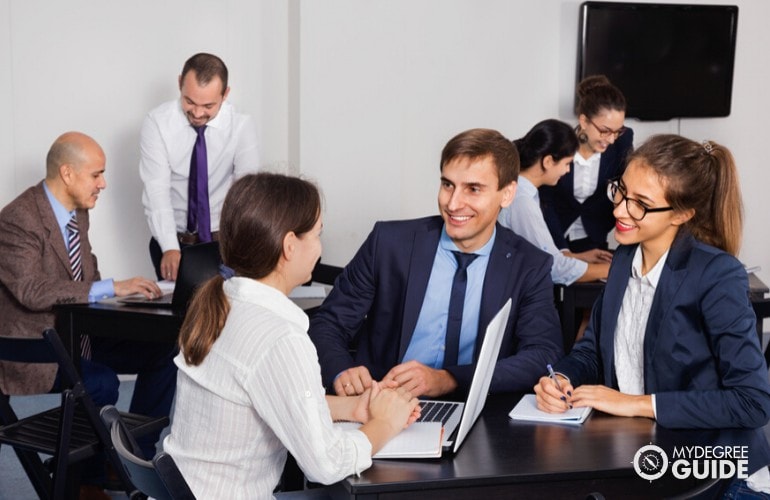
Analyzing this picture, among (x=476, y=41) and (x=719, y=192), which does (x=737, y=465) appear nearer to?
(x=719, y=192)

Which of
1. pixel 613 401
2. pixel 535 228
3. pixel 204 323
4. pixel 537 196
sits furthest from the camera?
pixel 537 196

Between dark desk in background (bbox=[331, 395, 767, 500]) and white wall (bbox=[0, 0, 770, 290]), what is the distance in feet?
11.1

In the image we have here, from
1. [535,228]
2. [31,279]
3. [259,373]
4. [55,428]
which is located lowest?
[55,428]

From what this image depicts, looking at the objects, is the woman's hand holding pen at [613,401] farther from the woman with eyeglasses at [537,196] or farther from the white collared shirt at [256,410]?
the woman with eyeglasses at [537,196]

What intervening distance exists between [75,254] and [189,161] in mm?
1201

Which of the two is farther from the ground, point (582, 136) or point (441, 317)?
point (582, 136)

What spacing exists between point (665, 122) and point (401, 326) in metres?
4.00

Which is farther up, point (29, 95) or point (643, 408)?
point (29, 95)

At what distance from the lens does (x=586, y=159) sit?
4785 millimetres

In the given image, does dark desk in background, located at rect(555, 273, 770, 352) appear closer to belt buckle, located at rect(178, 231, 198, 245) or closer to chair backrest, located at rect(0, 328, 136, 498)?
belt buckle, located at rect(178, 231, 198, 245)

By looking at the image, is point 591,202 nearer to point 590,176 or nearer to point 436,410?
point 590,176

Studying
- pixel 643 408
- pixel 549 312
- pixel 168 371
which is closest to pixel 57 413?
pixel 168 371

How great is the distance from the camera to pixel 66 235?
12.3 ft

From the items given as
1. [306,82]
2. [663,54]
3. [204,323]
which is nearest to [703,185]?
[204,323]
